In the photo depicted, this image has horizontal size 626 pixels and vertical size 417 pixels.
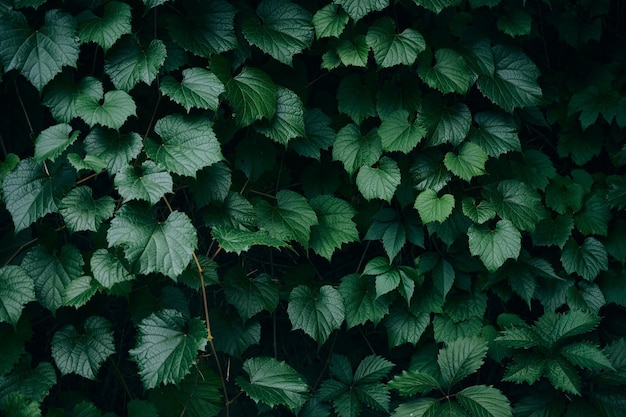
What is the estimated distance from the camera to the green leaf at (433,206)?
2.31 meters

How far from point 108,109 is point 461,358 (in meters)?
1.41

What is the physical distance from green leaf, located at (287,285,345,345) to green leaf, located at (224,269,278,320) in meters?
0.07

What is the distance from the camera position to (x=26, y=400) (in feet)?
6.84

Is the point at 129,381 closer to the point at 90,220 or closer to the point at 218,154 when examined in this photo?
the point at 90,220

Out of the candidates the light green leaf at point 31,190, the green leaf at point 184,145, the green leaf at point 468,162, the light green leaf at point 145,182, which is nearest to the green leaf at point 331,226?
the green leaf at point 468,162

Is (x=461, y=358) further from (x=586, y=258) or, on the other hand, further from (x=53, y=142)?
(x=53, y=142)

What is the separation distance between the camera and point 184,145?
2.13 metres

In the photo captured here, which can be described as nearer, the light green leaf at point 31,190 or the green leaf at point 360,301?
the light green leaf at point 31,190

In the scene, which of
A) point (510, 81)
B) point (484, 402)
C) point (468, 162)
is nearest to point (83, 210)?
point (468, 162)

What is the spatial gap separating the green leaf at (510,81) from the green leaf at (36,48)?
1.41 m

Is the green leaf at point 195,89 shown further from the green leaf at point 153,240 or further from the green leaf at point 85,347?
the green leaf at point 85,347

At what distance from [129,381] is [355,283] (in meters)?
0.94

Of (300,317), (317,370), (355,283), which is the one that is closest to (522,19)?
(355,283)

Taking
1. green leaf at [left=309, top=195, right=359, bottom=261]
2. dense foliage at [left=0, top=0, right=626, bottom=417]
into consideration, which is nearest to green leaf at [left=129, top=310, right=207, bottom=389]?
dense foliage at [left=0, top=0, right=626, bottom=417]
